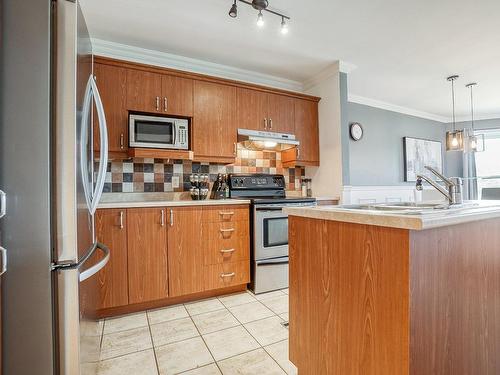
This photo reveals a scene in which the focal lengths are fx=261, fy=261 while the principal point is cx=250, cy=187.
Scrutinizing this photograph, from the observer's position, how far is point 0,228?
→ 0.79m

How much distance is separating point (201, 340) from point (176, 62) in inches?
107

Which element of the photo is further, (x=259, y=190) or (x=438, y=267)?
(x=259, y=190)

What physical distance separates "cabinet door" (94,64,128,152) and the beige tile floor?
5.06 ft

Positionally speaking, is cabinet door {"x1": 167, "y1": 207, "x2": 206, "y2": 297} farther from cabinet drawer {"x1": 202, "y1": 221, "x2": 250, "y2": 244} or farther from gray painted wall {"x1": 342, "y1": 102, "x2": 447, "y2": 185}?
gray painted wall {"x1": 342, "y1": 102, "x2": 447, "y2": 185}

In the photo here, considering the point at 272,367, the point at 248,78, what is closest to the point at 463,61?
the point at 248,78

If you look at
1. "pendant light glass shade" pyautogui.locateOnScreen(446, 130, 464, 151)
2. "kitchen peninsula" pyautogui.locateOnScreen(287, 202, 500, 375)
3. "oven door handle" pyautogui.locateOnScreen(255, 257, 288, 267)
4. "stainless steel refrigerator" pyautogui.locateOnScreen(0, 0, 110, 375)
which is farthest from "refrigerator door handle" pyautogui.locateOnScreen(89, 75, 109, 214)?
"pendant light glass shade" pyautogui.locateOnScreen(446, 130, 464, 151)

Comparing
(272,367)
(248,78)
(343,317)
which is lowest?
(272,367)

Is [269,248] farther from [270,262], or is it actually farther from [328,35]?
[328,35]

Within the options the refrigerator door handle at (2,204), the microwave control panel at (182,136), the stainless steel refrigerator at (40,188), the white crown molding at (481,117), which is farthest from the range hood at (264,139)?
the white crown molding at (481,117)

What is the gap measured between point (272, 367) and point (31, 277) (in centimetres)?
133

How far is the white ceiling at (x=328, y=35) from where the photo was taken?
6.91 ft

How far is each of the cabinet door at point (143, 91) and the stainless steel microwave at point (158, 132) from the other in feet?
0.32

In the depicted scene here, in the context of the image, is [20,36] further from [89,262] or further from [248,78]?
[248,78]

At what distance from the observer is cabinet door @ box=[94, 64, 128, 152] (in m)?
2.35
